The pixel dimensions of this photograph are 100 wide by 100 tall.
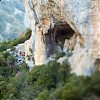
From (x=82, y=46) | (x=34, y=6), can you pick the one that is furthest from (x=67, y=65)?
(x=34, y=6)

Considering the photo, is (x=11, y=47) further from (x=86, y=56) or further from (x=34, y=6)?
(x=86, y=56)

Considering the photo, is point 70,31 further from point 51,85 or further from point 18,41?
point 18,41

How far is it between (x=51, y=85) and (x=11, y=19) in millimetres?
112489

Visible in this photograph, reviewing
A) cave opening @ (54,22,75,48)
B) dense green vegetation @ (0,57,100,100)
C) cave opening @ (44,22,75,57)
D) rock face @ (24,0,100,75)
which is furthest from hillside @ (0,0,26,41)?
dense green vegetation @ (0,57,100,100)

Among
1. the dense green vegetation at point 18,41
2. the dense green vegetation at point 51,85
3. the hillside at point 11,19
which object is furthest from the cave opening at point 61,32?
the hillside at point 11,19

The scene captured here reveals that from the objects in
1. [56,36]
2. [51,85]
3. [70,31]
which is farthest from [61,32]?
[51,85]

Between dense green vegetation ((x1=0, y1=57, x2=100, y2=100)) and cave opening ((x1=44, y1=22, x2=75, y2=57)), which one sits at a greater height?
cave opening ((x1=44, y1=22, x2=75, y2=57))

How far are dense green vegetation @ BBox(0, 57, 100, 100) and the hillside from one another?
8709 centimetres

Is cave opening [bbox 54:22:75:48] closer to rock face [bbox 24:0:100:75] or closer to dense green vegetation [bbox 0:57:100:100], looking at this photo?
rock face [bbox 24:0:100:75]

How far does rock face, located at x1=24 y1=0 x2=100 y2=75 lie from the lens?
2188 cm

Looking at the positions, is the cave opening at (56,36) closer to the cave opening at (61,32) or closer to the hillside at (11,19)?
the cave opening at (61,32)

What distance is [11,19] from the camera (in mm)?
138500

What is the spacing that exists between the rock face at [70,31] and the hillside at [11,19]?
84.6m

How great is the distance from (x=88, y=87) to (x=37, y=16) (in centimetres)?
1947
